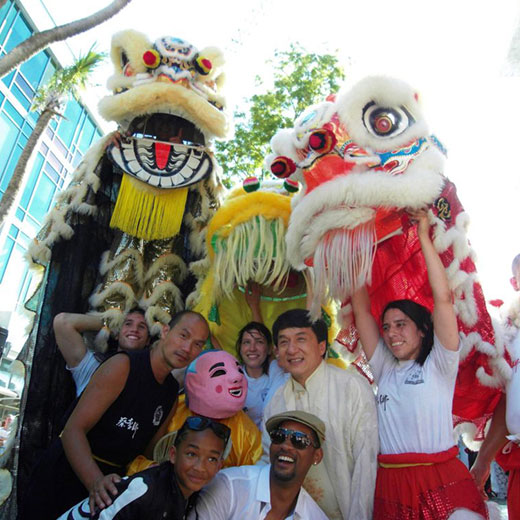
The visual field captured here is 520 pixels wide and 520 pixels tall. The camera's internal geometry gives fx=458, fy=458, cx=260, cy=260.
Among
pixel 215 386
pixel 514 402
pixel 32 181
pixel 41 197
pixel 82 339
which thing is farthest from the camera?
pixel 41 197

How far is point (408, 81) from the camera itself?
2232mm

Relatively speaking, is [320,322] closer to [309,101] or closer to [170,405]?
[170,405]

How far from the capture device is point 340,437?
6.62 ft

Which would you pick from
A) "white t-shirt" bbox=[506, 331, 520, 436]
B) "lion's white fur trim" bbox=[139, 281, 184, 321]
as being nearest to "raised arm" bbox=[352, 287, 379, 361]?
"white t-shirt" bbox=[506, 331, 520, 436]

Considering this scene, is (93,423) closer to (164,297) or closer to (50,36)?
(164,297)

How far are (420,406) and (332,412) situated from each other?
39 centimetres

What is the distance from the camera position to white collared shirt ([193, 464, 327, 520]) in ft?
6.13

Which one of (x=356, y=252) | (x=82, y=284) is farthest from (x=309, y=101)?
(x=356, y=252)

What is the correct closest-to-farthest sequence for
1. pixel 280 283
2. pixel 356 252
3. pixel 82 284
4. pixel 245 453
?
pixel 356 252 → pixel 245 453 → pixel 280 283 → pixel 82 284

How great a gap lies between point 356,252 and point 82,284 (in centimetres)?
213

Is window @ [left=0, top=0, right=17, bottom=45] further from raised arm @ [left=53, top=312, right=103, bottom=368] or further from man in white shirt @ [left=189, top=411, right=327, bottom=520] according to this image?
man in white shirt @ [left=189, top=411, right=327, bottom=520]

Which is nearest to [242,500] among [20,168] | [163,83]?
[163,83]

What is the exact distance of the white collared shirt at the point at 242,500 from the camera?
1868 mm

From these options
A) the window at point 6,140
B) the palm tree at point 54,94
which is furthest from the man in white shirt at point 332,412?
the window at point 6,140
